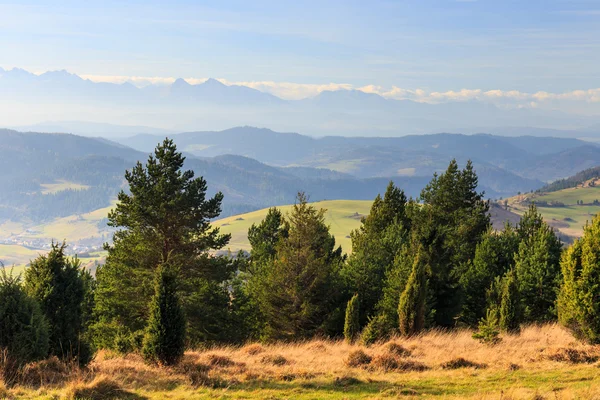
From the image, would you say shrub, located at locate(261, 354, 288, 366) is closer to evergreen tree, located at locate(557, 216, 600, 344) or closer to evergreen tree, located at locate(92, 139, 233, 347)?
evergreen tree, located at locate(557, 216, 600, 344)

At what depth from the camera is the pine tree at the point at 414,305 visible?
75.5ft

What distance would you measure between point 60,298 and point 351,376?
30.4 ft

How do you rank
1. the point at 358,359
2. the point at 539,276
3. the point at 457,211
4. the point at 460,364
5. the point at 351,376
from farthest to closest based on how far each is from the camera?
1. the point at 457,211
2. the point at 539,276
3. the point at 358,359
4. the point at 460,364
5. the point at 351,376

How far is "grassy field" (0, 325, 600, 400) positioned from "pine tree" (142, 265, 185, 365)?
17.0 inches

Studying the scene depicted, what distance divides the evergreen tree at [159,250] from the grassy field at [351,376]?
954cm

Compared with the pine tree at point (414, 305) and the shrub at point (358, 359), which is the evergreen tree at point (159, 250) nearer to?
the pine tree at point (414, 305)

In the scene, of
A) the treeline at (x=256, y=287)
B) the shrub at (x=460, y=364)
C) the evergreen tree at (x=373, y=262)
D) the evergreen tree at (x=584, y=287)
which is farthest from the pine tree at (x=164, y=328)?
the evergreen tree at (x=373, y=262)

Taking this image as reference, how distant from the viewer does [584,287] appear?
1708cm

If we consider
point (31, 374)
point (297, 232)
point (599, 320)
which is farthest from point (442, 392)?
point (297, 232)

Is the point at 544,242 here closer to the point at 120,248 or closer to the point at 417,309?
the point at 417,309

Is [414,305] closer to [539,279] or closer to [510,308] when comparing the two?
[510,308]

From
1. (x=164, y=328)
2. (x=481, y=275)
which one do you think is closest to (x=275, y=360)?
(x=164, y=328)

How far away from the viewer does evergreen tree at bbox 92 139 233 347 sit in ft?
87.2

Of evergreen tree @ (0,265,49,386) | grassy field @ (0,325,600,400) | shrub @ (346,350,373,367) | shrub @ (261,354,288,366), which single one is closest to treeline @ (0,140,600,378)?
evergreen tree @ (0,265,49,386)
